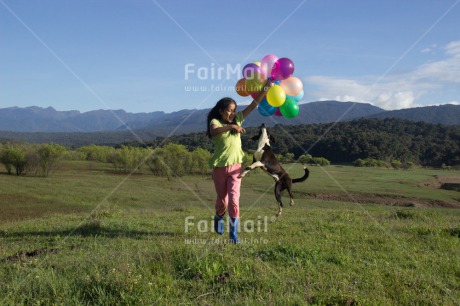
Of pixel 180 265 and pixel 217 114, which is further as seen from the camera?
pixel 217 114

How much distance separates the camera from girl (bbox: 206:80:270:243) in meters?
6.82

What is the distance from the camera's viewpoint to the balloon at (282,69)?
7684 mm

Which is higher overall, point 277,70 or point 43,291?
point 277,70

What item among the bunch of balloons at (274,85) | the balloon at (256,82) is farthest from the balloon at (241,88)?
the balloon at (256,82)

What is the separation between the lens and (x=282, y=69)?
7.71 m

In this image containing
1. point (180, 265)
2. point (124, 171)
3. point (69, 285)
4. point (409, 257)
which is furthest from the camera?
point (124, 171)

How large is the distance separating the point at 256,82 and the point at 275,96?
51 cm

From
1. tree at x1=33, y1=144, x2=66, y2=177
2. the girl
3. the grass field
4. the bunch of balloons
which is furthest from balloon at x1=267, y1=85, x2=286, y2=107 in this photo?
tree at x1=33, y1=144, x2=66, y2=177

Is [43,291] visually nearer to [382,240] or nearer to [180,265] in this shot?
[180,265]

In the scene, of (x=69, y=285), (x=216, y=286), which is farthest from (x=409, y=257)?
(x=69, y=285)

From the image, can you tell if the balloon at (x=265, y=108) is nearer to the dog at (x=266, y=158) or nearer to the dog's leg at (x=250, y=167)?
the dog at (x=266, y=158)

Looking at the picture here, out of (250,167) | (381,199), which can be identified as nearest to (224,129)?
(250,167)

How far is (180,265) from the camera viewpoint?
4.75 meters

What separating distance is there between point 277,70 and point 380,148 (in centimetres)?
9362
